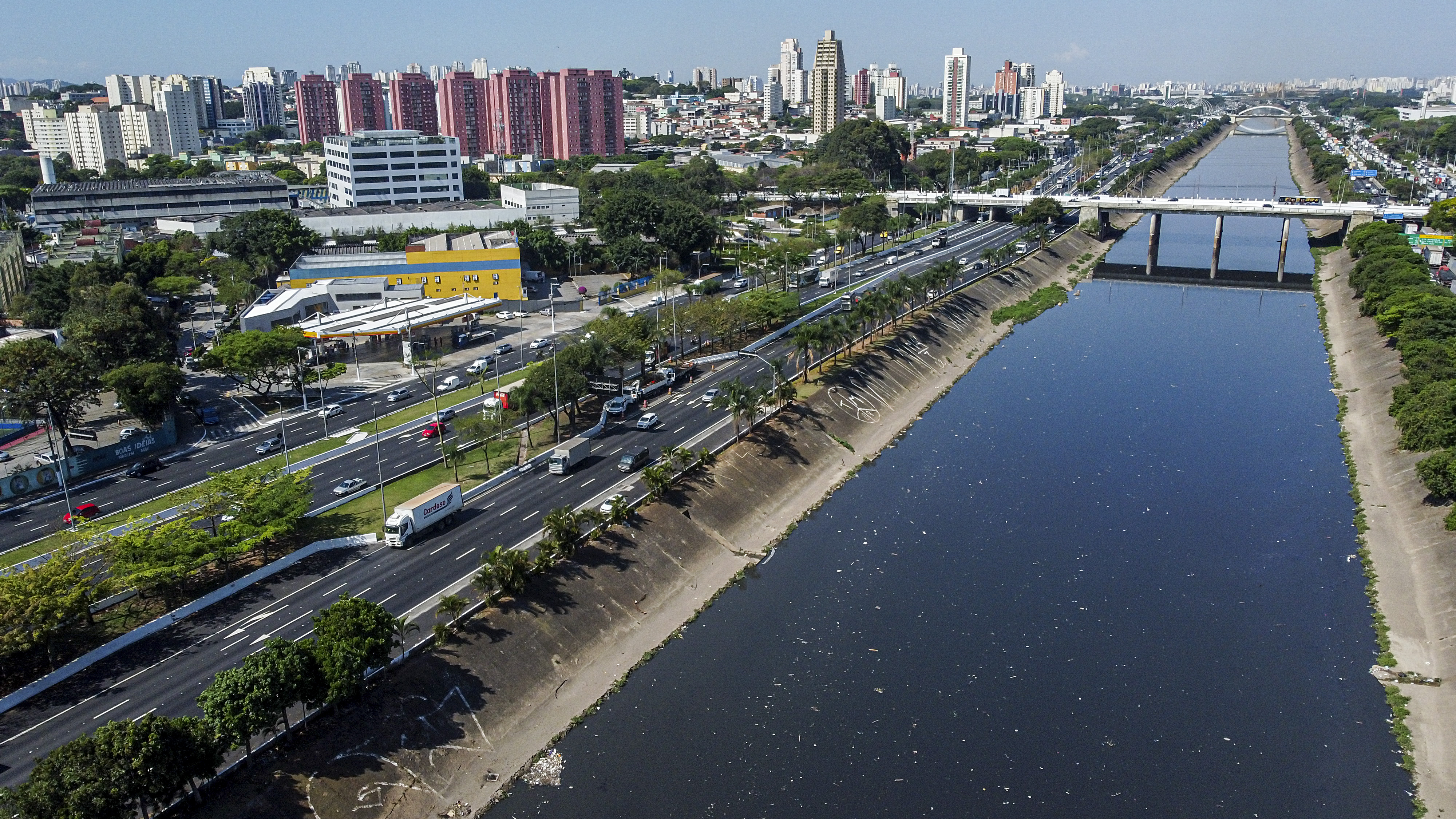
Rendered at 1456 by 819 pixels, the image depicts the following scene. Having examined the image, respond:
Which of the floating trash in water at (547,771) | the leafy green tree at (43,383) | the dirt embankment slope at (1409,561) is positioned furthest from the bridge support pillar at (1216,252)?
the leafy green tree at (43,383)

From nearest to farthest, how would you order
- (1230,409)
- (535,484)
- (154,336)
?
1. (535,484)
2. (154,336)
3. (1230,409)

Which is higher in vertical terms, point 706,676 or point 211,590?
point 211,590

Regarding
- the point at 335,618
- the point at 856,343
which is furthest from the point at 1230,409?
the point at 335,618

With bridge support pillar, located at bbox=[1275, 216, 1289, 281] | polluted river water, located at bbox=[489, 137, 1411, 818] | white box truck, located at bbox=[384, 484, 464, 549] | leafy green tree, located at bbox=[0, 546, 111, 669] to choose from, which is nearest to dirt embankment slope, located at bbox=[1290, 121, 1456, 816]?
polluted river water, located at bbox=[489, 137, 1411, 818]

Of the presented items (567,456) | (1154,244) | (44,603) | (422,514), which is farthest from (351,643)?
(1154,244)

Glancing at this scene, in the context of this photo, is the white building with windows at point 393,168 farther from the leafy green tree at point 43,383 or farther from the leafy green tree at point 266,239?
the leafy green tree at point 43,383

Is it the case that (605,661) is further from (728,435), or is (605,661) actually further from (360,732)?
(728,435)

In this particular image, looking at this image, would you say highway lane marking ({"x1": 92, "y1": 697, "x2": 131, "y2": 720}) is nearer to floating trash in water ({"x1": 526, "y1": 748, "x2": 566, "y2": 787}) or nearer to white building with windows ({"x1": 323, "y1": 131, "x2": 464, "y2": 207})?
floating trash in water ({"x1": 526, "y1": 748, "x2": 566, "y2": 787})

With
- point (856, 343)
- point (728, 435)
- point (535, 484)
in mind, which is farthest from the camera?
point (856, 343)
